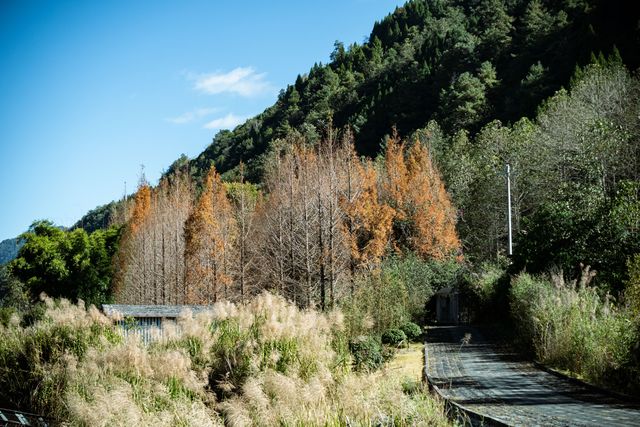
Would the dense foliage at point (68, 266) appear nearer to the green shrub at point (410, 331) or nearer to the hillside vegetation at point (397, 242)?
the hillside vegetation at point (397, 242)

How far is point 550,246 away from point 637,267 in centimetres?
842

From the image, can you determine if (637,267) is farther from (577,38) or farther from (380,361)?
(577,38)

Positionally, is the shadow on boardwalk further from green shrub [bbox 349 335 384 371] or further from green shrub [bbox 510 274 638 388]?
green shrub [bbox 349 335 384 371]

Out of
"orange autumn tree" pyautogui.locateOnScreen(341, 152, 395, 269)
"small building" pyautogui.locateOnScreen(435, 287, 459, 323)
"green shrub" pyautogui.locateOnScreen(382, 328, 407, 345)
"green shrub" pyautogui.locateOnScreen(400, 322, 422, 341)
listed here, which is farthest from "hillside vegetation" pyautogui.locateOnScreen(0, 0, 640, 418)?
"small building" pyautogui.locateOnScreen(435, 287, 459, 323)

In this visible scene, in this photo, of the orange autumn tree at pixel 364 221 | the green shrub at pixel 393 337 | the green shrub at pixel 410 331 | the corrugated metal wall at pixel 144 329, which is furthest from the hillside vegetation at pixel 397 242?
the corrugated metal wall at pixel 144 329

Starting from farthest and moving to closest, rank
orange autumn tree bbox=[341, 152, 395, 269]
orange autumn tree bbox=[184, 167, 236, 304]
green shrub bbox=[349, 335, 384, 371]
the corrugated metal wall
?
1. orange autumn tree bbox=[341, 152, 395, 269]
2. orange autumn tree bbox=[184, 167, 236, 304]
3. green shrub bbox=[349, 335, 384, 371]
4. the corrugated metal wall

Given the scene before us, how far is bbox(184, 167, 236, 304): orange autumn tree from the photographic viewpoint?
95.2 feet

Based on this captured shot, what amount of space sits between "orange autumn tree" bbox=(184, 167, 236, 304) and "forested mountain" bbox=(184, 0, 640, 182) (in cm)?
955

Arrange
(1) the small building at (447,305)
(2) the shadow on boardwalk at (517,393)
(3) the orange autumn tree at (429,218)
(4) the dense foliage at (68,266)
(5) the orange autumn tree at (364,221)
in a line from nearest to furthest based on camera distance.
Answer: (2) the shadow on boardwalk at (517,393)
(5) the orange autumn tree at (364,221)
(1) the small building at (447,305)
(3) the orange autumn tree at (429,218)
(4) the dense foliage at (68,266)

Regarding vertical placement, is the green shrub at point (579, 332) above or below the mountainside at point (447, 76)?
below

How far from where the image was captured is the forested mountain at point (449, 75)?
55.6 metres

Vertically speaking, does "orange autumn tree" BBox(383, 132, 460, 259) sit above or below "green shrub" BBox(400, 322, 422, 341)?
above

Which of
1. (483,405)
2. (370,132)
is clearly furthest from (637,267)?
(370,132)

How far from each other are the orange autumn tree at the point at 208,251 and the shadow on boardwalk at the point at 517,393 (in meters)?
14.7
